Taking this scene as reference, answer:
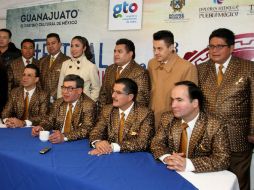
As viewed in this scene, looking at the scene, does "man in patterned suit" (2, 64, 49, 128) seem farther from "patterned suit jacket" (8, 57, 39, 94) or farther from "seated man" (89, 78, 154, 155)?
"seated man" (89, 78, 154, 155)

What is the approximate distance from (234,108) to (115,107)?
38.7 inches

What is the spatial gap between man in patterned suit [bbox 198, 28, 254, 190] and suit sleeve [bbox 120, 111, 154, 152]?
1.77 ft

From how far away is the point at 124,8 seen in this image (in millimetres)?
3842

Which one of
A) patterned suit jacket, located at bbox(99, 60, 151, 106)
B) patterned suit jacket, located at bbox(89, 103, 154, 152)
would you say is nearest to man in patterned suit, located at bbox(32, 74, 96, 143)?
patterned suit jacket, located at bbox(89, 103, 154, 152)

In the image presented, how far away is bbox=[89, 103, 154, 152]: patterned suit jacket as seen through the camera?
233cm

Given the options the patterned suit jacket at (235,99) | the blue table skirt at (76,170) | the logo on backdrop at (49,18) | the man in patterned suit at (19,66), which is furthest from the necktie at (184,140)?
the logo on backdrop at (49,18)

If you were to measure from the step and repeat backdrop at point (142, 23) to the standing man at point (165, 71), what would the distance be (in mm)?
676

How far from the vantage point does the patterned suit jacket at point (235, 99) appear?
244 cm

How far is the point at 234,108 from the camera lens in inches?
96.7

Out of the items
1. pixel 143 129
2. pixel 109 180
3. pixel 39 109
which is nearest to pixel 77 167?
pixel 109 180

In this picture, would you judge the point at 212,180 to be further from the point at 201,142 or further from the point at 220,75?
the point at 220,75

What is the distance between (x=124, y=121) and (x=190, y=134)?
22.8 inches

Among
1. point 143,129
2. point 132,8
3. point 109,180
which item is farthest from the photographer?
point 132,8

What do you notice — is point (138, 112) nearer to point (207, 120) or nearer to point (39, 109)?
point (207, 120)
